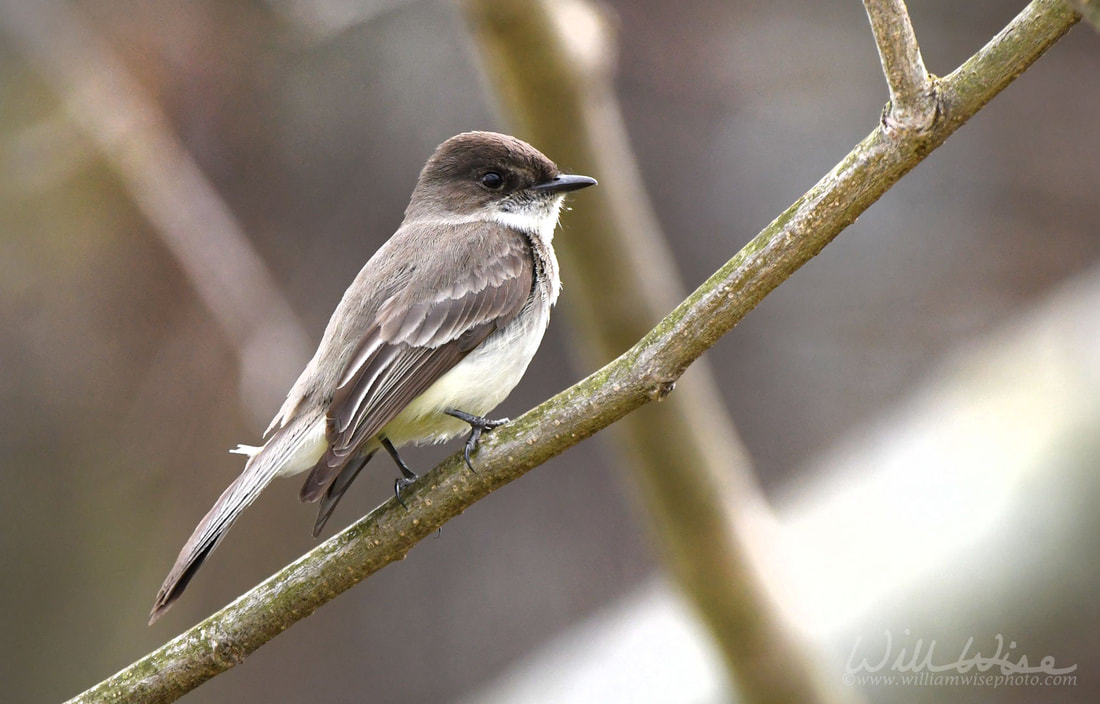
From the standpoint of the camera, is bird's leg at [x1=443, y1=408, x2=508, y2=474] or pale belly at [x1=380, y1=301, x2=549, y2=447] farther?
pale belly at [x1=380, y1=301, x2=549, y2=447]

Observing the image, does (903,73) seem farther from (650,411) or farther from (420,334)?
(650,411)

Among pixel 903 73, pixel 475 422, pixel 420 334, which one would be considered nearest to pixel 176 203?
pixel 420 334

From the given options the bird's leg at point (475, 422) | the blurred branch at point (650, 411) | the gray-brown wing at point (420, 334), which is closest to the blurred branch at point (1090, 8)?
the bird's leg at point (475, 422)

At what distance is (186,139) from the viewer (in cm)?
603

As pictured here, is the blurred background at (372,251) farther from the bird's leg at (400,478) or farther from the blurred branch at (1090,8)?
the blurred branch at (1090,8)

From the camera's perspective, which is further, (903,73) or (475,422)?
→ (475,422)

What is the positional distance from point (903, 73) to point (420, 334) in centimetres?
164

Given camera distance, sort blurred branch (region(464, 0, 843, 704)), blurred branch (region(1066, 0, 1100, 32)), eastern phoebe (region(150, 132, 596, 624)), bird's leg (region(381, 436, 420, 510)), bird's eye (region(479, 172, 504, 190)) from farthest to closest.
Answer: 1. bird's eye (region(479, 172, 504, 190))
2. blurred branch (region(464, 0, 843, 704))
3. eastern phoebe (region(150, 132, 596, 624))
4. bird's leg (region(381, 436, 420, 510))
5. blurred branch (region(1066, 0, 1100, 32))

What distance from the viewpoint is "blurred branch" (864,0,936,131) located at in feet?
7.57

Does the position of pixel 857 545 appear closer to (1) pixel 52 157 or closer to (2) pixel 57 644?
(1) pixel 52 157

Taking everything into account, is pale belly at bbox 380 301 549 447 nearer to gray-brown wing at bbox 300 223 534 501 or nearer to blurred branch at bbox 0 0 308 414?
gray-brown wing at bbox 300 223 534 501

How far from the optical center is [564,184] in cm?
400

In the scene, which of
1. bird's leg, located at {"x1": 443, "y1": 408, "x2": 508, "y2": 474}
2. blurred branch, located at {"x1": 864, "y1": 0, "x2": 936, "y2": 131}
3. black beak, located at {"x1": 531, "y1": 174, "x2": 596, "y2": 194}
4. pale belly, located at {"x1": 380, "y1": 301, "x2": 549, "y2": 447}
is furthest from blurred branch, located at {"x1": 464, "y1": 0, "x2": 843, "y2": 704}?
blurred branch, located at {"x1": 864, "y1": 0, "x2": 936, "y2": 131}

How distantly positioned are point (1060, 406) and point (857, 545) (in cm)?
95
